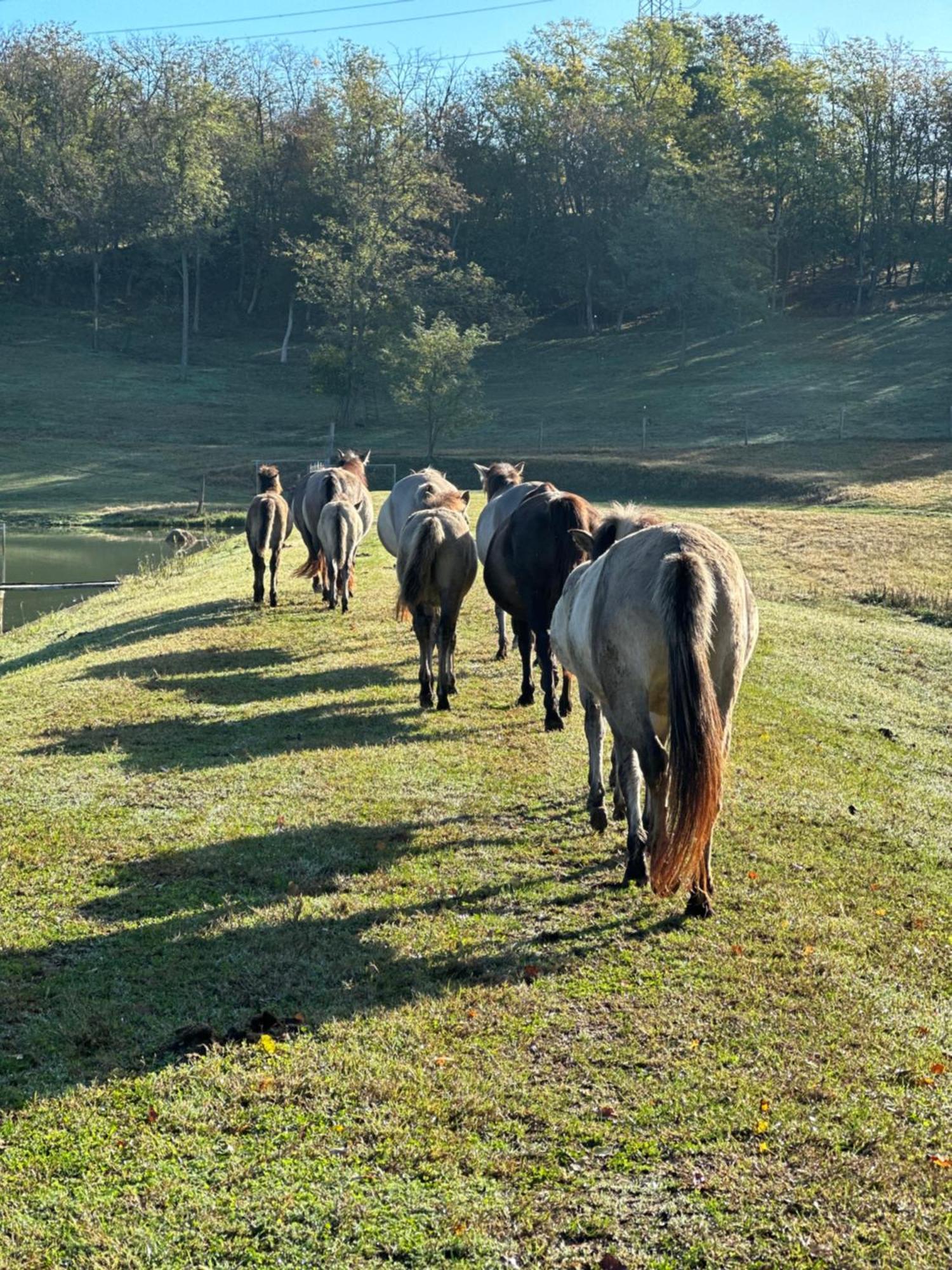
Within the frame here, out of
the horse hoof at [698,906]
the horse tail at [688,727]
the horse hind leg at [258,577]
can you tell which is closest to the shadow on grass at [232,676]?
the horse hind leg at [258,577]

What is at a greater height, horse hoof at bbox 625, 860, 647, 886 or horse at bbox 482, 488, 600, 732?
horse at bbox 482, 488, 600, 732

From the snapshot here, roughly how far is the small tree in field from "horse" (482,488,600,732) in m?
36.2

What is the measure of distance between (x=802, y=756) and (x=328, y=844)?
174 inches

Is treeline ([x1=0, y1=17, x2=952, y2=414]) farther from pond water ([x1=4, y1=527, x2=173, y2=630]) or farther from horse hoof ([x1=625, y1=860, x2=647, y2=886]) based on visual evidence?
horse hoof ([x1=625, y1=860, x2=647, y2=886])

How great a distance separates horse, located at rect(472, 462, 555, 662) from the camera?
1155cm

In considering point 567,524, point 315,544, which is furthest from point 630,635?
point 315,544

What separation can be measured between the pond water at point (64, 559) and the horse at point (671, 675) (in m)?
16.0

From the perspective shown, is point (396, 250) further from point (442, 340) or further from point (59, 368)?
point (59, 368)

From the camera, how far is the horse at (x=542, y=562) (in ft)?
31.1

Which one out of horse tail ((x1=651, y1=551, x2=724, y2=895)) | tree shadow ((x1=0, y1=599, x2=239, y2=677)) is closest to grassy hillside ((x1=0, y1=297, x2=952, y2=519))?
tree shadow ((x1=0, y1=599, x2=239, y2=677))

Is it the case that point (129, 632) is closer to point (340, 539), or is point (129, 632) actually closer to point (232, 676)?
point (340, 539)

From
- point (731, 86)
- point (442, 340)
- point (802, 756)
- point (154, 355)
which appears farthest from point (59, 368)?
point (802, 756)

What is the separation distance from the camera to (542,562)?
9.80 m

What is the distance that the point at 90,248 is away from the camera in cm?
6662
